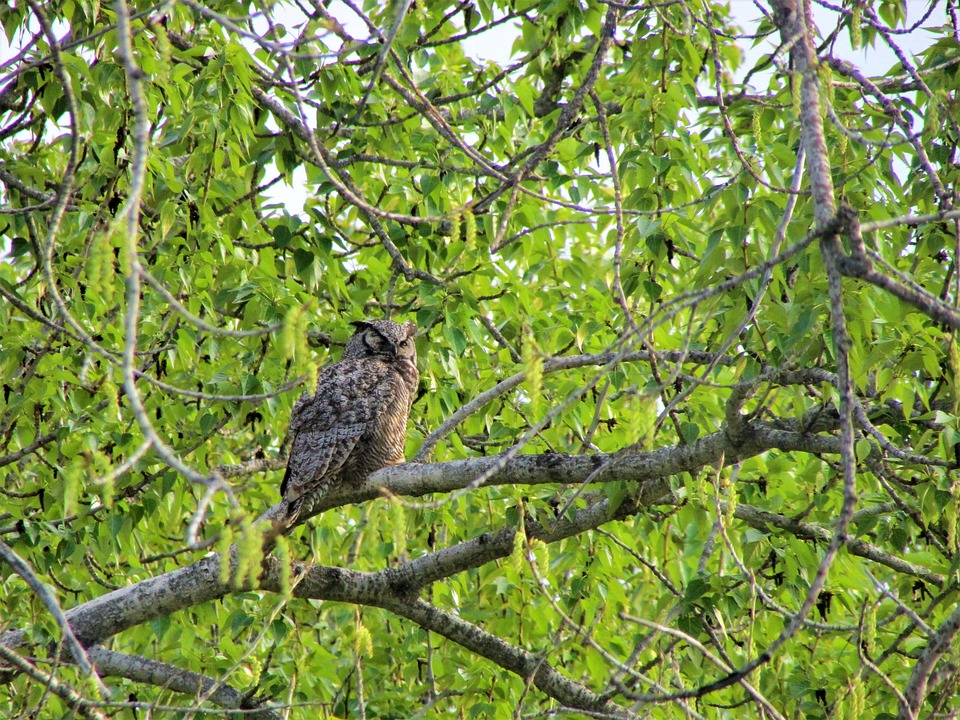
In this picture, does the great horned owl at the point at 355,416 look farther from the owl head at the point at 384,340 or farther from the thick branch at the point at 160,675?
the thick branch at the point at 160,675

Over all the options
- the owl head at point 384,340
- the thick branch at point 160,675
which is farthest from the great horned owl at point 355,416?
the thick branch at point 160,675

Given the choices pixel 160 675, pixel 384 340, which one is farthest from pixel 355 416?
pixel 160 675

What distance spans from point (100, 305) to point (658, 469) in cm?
232

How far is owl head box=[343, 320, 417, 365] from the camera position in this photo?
4.98 metres

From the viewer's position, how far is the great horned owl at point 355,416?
4.20 metres

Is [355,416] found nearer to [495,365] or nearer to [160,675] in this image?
[495,365]

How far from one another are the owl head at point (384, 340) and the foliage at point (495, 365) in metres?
0.18

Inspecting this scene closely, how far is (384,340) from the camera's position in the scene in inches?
199

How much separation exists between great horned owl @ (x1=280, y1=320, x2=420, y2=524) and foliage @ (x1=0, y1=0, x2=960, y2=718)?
0.63ft

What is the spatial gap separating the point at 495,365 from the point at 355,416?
2.36ft

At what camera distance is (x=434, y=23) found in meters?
4.70

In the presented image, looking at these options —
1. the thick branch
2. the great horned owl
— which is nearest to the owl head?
the great horned owl

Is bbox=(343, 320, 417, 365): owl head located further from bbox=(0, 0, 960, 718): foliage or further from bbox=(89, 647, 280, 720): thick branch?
bbox=(89, 647, 280, 720): thick branch

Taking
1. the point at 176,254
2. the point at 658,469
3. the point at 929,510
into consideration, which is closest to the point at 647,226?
the point at 658,469
